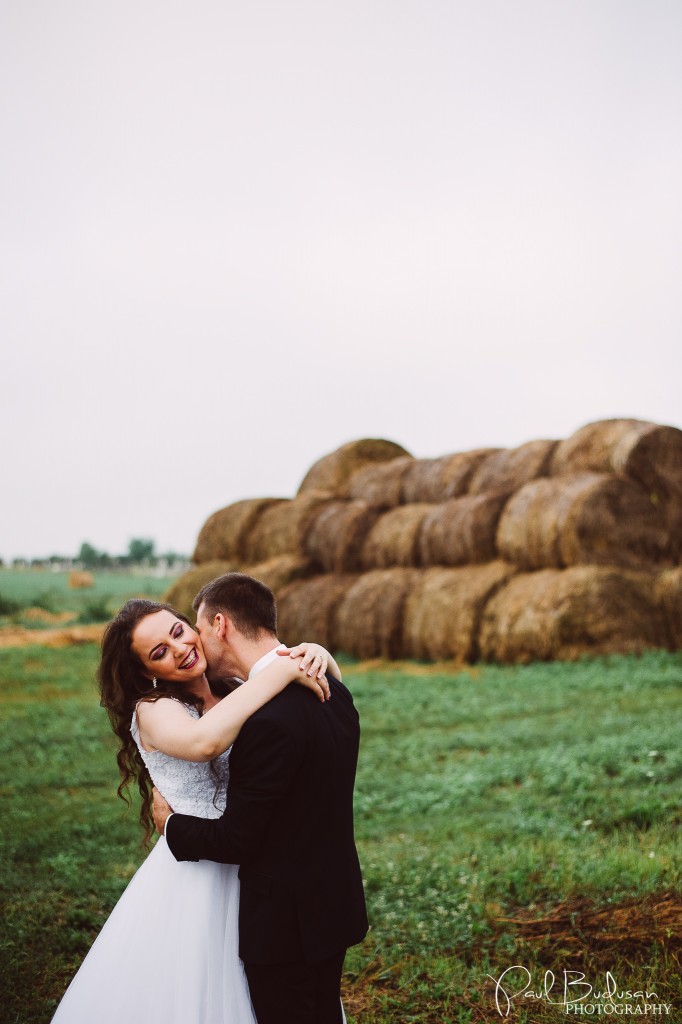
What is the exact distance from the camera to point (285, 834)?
2.65 metres

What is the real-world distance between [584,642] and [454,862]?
733 centimetres

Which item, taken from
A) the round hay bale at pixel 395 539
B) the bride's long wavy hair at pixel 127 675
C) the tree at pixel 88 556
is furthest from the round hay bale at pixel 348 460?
the bride's long wavy hair at pixel 127 675

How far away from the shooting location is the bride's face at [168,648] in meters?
2.88

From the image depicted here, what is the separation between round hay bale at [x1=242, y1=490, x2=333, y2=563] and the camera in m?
19.1

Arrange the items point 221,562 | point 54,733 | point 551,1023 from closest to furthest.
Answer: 1. point 551,1023
2. point 54,733
3. point 221,562

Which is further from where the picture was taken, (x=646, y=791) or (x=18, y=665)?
(x=18, y=665)

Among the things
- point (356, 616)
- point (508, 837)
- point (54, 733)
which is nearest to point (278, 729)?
point (508, 837)

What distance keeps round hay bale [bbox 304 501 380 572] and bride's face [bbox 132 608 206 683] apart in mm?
Answer: 14756

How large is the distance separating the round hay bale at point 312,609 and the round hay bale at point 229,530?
2809 millimetres

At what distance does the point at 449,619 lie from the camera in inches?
577

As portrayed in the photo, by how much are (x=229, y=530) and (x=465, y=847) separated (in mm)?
14850

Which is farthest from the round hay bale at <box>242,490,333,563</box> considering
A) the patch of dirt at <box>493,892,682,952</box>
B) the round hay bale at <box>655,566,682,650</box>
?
the patch of dirt at <box>493,892,682,952</box>

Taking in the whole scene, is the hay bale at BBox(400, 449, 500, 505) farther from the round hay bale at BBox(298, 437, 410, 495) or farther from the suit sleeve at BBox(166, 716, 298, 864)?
the suit sleeve at BBox(166, 716, 298, 864)

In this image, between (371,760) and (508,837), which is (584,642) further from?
(508,837)
